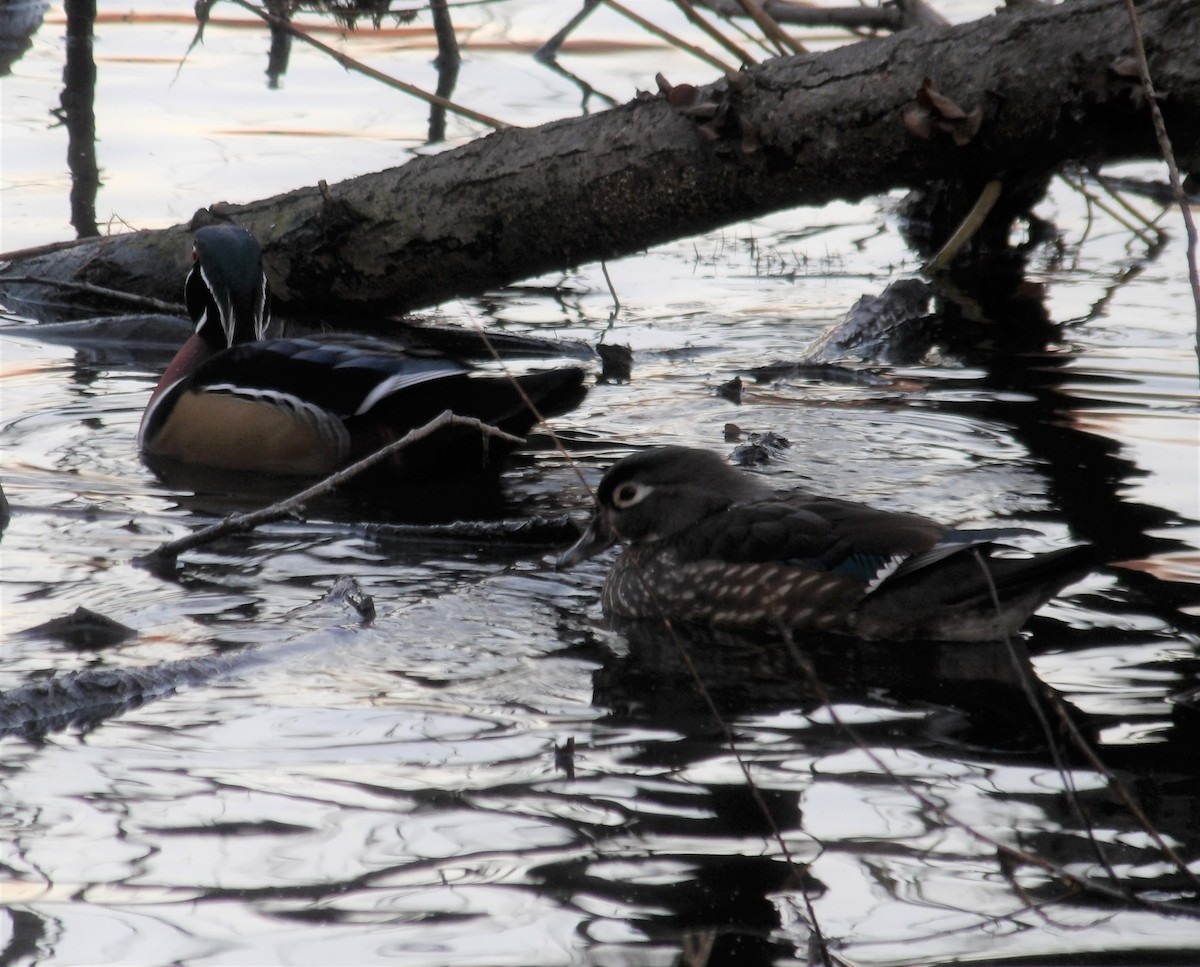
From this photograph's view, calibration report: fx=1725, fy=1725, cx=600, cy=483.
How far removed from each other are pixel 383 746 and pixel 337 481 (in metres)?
1.17

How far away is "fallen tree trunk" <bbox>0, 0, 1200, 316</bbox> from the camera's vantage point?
679cm

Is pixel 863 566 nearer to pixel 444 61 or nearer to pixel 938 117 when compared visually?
pixel 938 117

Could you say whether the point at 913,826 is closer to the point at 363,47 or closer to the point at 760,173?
the point at 760,173

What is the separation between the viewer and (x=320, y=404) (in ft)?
23.5

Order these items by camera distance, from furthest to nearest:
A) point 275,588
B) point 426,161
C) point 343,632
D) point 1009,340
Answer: point 1009,340 < point 426,161 < point 275,588 < point 343,632

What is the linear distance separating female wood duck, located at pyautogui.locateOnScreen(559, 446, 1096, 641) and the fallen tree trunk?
2.07 meters

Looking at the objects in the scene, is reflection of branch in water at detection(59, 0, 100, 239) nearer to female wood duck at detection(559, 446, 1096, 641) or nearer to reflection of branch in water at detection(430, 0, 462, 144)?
reflection of branch in water at detection(430, 0, 462, 144)

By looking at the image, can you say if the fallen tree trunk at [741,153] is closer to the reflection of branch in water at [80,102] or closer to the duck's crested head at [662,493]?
the duck's crested head at [662,493]

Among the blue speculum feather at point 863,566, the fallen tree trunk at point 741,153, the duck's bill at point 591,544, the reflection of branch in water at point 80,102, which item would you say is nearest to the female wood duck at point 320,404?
the fallen tree trunk at point 741,153

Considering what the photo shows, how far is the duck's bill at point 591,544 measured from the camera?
5805mm

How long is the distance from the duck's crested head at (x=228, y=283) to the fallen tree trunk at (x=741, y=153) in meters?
0.67

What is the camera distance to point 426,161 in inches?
320

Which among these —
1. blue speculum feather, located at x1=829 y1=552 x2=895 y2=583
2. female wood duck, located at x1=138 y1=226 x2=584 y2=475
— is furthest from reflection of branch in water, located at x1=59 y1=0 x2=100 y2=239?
blue speculum feather, located at x1=829 y1=552 x2=895 y2=583

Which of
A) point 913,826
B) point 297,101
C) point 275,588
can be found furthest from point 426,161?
point 297,101
